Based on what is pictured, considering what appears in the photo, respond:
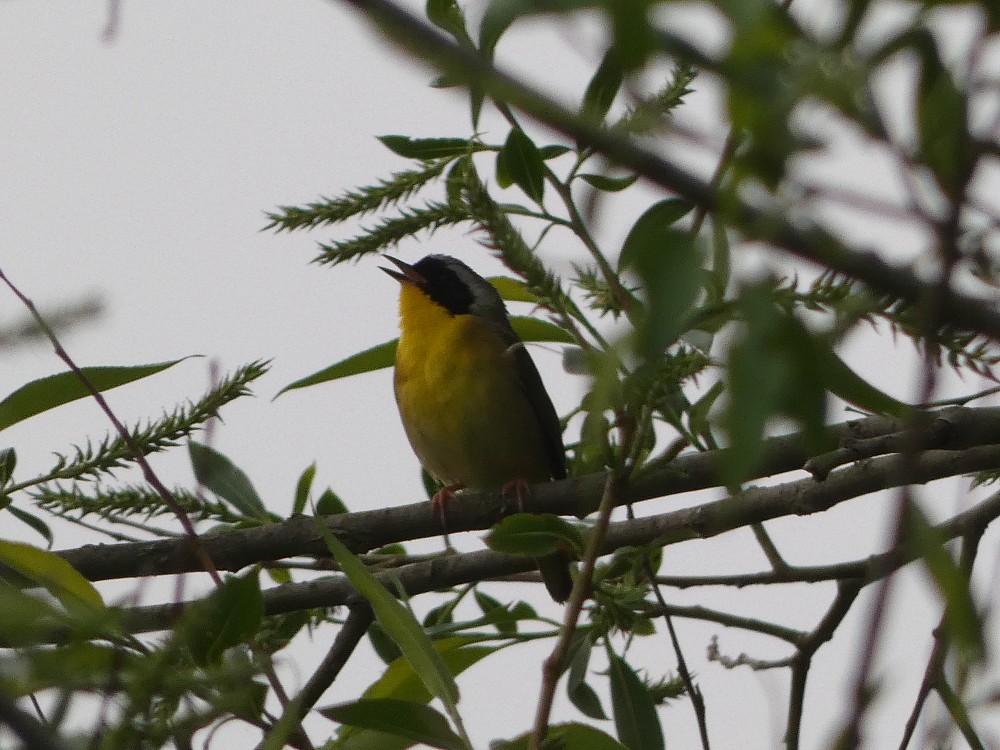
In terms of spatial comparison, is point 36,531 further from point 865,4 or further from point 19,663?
point 865,4

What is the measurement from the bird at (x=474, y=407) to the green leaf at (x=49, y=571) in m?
3.14

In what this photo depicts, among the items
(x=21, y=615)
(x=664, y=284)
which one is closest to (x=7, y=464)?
(x=21, y=615)

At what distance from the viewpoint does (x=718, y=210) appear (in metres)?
0.90

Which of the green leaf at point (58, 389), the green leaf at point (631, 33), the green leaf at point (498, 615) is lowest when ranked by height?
the green leaf at point (631, 33)

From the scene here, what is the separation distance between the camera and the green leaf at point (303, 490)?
3514 millimetres

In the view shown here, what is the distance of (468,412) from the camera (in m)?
5.39

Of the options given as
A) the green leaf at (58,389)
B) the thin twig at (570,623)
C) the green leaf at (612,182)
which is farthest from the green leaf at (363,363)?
the thin twig at (570,623)

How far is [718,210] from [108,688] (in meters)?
0.81

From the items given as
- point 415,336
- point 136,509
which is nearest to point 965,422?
point 136,509

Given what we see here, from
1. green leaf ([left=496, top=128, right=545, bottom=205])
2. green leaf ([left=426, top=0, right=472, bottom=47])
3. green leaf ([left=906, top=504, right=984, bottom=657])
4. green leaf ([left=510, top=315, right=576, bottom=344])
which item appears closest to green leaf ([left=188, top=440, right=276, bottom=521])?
green leaf ([left=510, top=315, right=576, bottom=344])

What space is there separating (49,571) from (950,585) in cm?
158

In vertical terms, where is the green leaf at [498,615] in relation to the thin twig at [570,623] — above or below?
above

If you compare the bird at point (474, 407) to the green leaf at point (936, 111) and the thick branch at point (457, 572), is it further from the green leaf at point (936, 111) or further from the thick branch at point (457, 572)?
the green leaf at point (936, 111)

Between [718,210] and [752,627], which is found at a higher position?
[752,627]
